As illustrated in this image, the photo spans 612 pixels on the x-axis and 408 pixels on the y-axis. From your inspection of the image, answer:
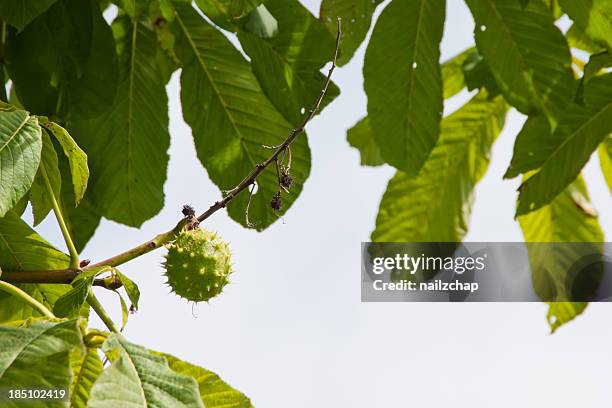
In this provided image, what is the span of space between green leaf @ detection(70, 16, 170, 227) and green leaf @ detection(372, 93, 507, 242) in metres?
0.83

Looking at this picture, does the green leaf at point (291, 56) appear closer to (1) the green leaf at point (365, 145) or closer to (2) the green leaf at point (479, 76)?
(2) the green leaf at point (479, 76)

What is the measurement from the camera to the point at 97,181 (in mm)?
2027

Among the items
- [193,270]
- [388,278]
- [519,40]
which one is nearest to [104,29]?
[193,270]

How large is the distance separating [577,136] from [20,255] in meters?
1.28

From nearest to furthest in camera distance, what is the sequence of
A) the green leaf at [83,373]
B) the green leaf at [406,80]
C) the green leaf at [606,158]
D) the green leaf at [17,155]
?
the green leaf at [17,155], the green leaf at [83,373], the green leaf at [406,80], the green leaf at [606,158]

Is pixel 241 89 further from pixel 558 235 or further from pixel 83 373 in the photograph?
pixel 558 235

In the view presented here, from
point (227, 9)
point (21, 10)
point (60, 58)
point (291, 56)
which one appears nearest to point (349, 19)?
point (291, 56)

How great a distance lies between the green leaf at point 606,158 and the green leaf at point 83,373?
70.2 inches

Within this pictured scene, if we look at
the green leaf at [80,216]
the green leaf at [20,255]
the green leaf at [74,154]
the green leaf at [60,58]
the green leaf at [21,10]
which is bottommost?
the green leaf at [20,255]

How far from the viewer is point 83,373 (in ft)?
4.34

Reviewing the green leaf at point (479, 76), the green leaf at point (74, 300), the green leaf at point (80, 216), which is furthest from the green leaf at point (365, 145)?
the green leaf at point (74, 300)

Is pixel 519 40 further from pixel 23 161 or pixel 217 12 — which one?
pixel 23 161

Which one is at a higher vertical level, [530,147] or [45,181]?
[530,147]

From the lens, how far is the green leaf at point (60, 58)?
5.96ft
